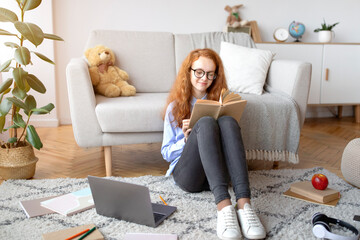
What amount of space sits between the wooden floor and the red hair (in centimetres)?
56

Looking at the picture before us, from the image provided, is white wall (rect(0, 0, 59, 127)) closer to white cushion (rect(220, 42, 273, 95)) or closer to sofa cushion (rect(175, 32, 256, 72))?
sofa cushion (rect(175, 32, 256, 72))

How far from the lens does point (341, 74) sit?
390 centimetres

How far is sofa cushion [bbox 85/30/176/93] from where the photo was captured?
272 cm

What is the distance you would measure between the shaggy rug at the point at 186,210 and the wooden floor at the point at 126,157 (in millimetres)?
226

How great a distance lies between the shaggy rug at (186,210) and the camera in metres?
1.51

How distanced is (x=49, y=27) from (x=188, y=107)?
2.10m

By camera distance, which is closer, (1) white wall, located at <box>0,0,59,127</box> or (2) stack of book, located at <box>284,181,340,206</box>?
(2) stack of book, located at <box>284,181,340,206</box>

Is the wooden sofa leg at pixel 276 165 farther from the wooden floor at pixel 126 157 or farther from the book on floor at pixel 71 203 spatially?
the book on floor at pixel 71 203

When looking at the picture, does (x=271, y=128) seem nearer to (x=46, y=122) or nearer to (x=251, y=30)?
(x=251, y=30)

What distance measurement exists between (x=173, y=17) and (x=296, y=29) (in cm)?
125

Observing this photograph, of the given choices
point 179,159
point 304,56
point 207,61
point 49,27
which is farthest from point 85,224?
point 304,56

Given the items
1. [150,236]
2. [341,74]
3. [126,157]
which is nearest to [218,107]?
[150,236]

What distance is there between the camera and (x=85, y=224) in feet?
5.13

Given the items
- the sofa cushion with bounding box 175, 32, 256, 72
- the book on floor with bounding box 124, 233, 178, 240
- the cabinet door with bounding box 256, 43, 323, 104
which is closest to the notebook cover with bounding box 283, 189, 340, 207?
the book on floor with bounding box 124, 233, 178, 240
